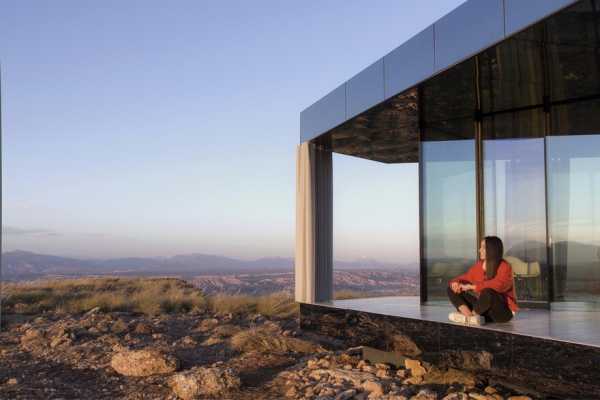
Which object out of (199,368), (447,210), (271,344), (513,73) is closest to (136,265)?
(271,344)

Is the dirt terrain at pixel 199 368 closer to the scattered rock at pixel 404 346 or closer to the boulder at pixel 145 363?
the boulder at pixel 145 363

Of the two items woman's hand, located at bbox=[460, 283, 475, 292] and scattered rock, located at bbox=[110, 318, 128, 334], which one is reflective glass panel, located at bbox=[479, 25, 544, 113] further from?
scattered rock, located at bbox=[110, 318, 128, 334]

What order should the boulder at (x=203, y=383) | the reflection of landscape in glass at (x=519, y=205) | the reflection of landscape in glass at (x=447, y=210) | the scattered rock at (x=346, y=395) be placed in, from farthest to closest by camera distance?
the reflection of landscape in glass at (x=447, y=210)
the reflection of landscape in glass at (x=519, y=205)
the boulder at (x=203, y=383)
the scattered rock at (x=346, y=395)

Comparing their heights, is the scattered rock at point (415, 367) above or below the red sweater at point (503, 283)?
below

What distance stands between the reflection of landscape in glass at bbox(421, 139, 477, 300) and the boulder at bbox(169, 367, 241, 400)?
380 cm

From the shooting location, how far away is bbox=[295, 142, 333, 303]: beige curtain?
913 centimetres

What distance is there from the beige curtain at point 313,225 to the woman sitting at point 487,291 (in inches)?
136

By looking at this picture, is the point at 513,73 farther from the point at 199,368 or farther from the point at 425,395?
the point at 199,368

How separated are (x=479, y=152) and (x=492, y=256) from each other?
289 centimetres

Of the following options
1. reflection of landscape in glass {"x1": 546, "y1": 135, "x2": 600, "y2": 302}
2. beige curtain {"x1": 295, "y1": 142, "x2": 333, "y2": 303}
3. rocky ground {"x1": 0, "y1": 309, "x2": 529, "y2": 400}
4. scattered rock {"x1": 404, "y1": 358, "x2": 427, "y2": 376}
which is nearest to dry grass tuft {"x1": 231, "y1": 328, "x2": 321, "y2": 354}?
rocky ground {"x1": 0, "y1": 309, "x2": 529, "y2": 400}

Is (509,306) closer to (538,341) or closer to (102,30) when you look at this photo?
(538,341)

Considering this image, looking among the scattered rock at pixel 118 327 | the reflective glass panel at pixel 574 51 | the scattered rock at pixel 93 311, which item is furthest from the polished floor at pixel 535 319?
the scattered rock at pixel 93 311

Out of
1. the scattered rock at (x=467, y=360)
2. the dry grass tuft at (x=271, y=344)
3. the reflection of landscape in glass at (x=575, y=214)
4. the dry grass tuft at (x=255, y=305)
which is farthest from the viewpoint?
the dry grass tuft at (x=255, y=305)

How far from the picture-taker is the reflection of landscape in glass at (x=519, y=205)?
7906mm
